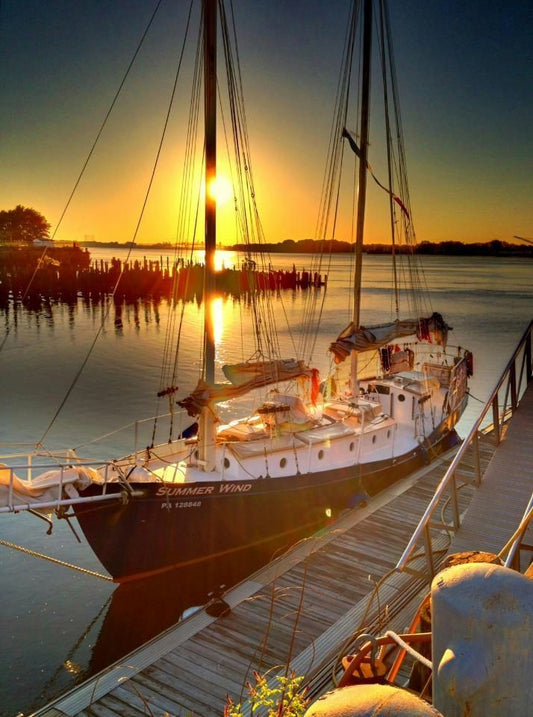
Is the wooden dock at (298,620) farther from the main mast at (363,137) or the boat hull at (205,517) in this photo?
the main mast at (363,137)

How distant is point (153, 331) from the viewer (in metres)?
60.5

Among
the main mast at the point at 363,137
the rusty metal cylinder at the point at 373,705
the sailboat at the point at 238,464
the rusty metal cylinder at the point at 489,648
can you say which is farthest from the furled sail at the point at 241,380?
the rusty metal cylinder at the point at 373,705

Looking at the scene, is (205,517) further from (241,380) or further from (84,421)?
(84,421)

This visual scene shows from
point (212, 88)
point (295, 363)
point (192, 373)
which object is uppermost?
point (212, 88)

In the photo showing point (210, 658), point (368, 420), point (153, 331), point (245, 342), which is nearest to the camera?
point (210, 658)

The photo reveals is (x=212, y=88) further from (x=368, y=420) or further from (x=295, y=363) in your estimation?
(x=368, y=420)

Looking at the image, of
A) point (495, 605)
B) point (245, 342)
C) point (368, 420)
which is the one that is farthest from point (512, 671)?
point (245, 342)

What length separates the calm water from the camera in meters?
13.3

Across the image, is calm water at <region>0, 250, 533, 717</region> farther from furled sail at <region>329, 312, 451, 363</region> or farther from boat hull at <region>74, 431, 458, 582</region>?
furled sail at <region>329, 312, 451, 363</region>

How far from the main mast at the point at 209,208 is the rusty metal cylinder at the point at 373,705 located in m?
12.3

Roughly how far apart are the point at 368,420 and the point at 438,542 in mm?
6676

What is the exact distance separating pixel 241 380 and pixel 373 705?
529 inches

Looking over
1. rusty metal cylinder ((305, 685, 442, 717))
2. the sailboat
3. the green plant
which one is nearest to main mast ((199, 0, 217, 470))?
the sailboat

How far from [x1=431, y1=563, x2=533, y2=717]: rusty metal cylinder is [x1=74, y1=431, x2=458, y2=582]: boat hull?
1118cm
